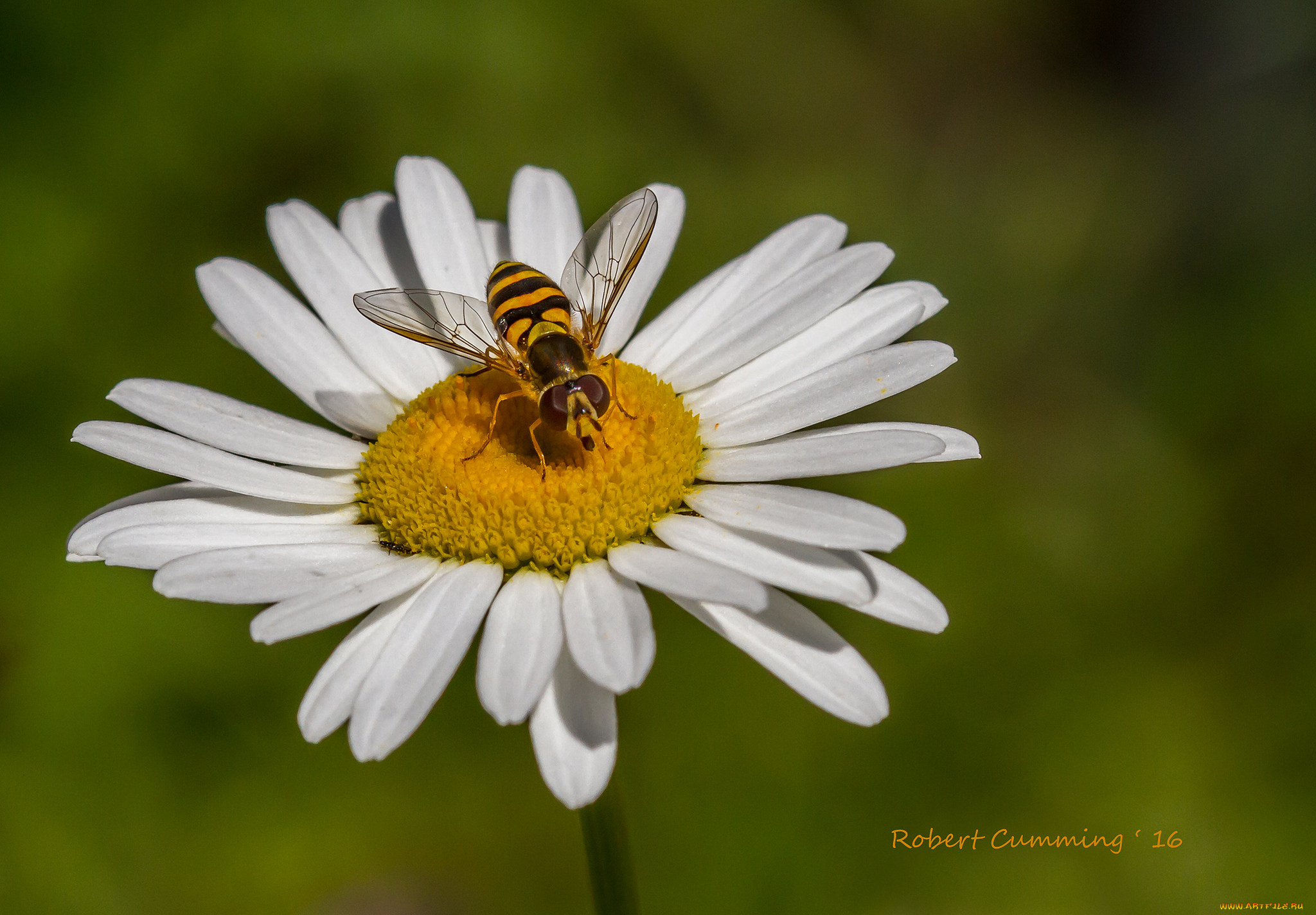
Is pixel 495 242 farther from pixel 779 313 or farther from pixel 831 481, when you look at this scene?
pixel 831 481

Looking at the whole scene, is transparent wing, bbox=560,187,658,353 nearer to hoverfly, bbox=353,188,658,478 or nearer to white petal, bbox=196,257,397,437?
hoverfly, bbox=353,188,658,478

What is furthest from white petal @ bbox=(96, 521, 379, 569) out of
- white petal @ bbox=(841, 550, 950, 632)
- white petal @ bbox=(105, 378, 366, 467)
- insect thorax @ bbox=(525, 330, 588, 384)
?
white petal @ bbox=(841, 550, 950, 632)

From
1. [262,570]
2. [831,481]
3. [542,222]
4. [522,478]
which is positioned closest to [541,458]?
[522,478]

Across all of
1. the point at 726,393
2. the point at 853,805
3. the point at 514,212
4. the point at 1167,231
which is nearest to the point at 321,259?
the point at 514,212

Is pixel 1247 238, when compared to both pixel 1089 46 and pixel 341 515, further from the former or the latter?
pixel 341 515

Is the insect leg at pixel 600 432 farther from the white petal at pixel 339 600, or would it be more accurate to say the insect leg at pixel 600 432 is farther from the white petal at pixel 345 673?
the white petal at pixel 345 673
